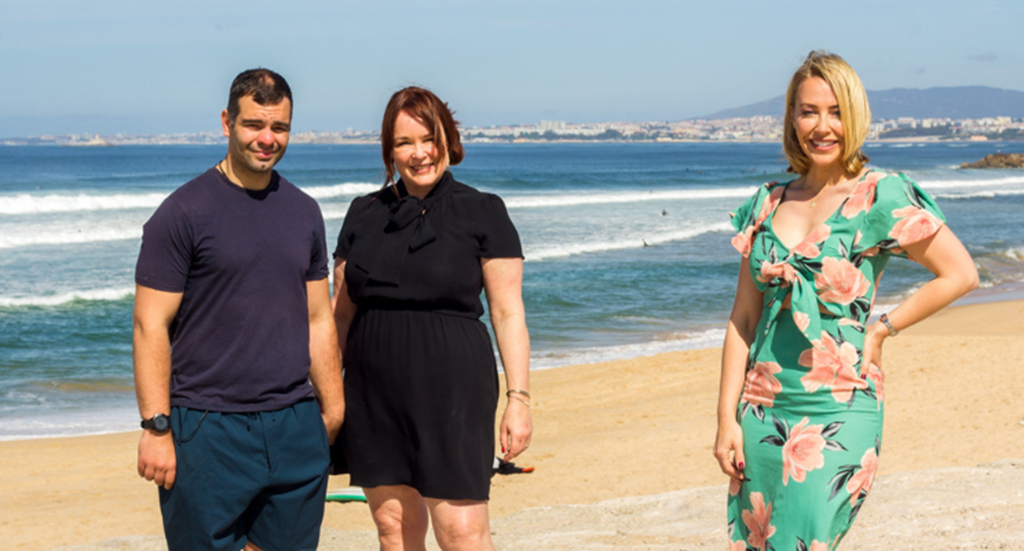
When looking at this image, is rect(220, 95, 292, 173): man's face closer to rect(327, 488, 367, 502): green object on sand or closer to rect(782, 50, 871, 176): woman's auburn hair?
rect(782, 50, 871, 176): woman's auburn hair

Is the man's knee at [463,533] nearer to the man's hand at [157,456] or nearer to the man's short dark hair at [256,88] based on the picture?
the man's hand at [157,456]

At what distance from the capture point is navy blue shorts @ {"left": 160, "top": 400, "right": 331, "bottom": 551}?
8.48 ft

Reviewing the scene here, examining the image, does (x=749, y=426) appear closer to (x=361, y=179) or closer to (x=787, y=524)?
(x=787, y=524)

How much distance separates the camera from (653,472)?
6.89 meters

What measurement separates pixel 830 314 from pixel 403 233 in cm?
135

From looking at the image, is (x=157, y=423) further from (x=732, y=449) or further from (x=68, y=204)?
(x=68, y=204)

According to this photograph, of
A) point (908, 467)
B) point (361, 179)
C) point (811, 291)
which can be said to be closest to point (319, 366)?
point (811, 291)

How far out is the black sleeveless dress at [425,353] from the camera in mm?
2783

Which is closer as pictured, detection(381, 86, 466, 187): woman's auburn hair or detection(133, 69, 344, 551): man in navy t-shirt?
detection(133, 69, 344, 551): man in navy t-shirt

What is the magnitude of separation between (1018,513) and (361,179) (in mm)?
53582

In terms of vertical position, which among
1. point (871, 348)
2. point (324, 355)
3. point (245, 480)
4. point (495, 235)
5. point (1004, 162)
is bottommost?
point (1004, 162)

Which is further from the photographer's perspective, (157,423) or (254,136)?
(254,136)

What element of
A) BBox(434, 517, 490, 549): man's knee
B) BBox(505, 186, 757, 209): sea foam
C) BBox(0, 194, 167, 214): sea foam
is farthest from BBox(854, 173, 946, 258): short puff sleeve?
BBox(505, 186, 757, 209): sea foam

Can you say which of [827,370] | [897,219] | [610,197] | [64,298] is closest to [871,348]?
[827,370]
